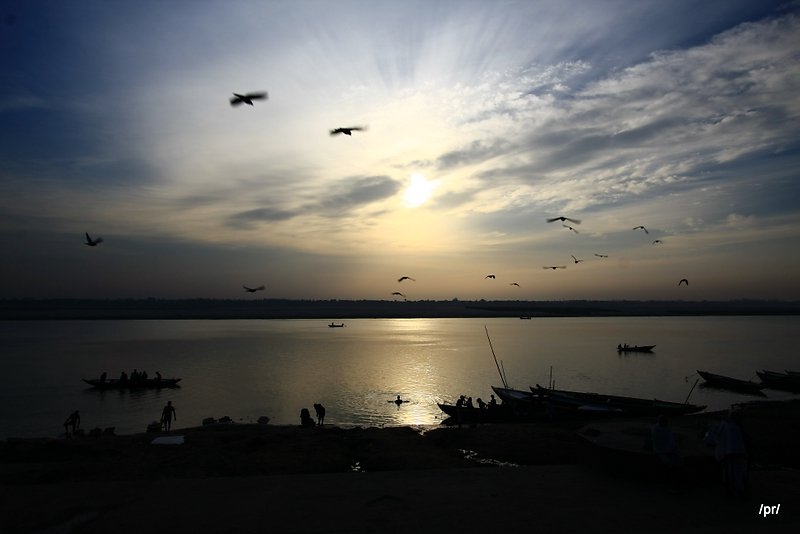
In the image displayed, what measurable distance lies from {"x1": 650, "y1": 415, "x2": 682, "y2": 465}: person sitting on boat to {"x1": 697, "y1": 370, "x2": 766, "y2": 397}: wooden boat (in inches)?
1481

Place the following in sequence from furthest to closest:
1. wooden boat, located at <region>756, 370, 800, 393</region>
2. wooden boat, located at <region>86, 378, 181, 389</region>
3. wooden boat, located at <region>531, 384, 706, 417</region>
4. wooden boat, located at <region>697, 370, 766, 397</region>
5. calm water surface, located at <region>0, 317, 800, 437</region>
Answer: wooden boat, located at <region>86, 378, 181, 389</region>
wooden boat, located at <region>756, 370, 800, 393</region>
wooden boat, located at <region>697, 370, 766, 397</region>
calm water surface, located at <region>0, 317, 800, 437</region>
wooden boat, located at <region>531, 384, 706, 417</region>

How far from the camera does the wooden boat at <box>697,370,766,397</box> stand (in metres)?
38.8

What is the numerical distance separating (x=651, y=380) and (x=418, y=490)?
43.3 metres

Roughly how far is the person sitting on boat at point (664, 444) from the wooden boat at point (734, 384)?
3762cm

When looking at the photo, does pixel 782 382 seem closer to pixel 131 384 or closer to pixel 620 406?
pixel 620 406

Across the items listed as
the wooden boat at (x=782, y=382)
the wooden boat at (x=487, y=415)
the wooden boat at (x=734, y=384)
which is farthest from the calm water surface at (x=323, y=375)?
the wooden boat at (x=487, y=415)

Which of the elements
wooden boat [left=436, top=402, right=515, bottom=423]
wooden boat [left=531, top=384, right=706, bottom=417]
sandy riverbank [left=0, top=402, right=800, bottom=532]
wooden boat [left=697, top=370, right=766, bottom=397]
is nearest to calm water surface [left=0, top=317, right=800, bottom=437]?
wooden boat [left=697, top=370, right=766, bottom=397]

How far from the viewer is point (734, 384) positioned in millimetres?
40062

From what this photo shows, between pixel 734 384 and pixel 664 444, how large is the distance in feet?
126

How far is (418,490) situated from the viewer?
9047 mm

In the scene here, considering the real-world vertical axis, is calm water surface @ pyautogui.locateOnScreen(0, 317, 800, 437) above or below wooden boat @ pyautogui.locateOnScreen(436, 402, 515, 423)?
below

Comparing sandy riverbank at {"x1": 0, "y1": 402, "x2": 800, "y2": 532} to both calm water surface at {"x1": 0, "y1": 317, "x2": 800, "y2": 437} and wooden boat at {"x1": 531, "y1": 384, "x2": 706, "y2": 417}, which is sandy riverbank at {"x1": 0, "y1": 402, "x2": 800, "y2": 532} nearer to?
wooden boat at {"x1": 531, "y1": 384, "x2": 706, "y2": 417}

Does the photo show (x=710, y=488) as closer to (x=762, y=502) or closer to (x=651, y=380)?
(x=762, y=502)

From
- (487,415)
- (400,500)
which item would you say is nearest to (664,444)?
(400,500)
